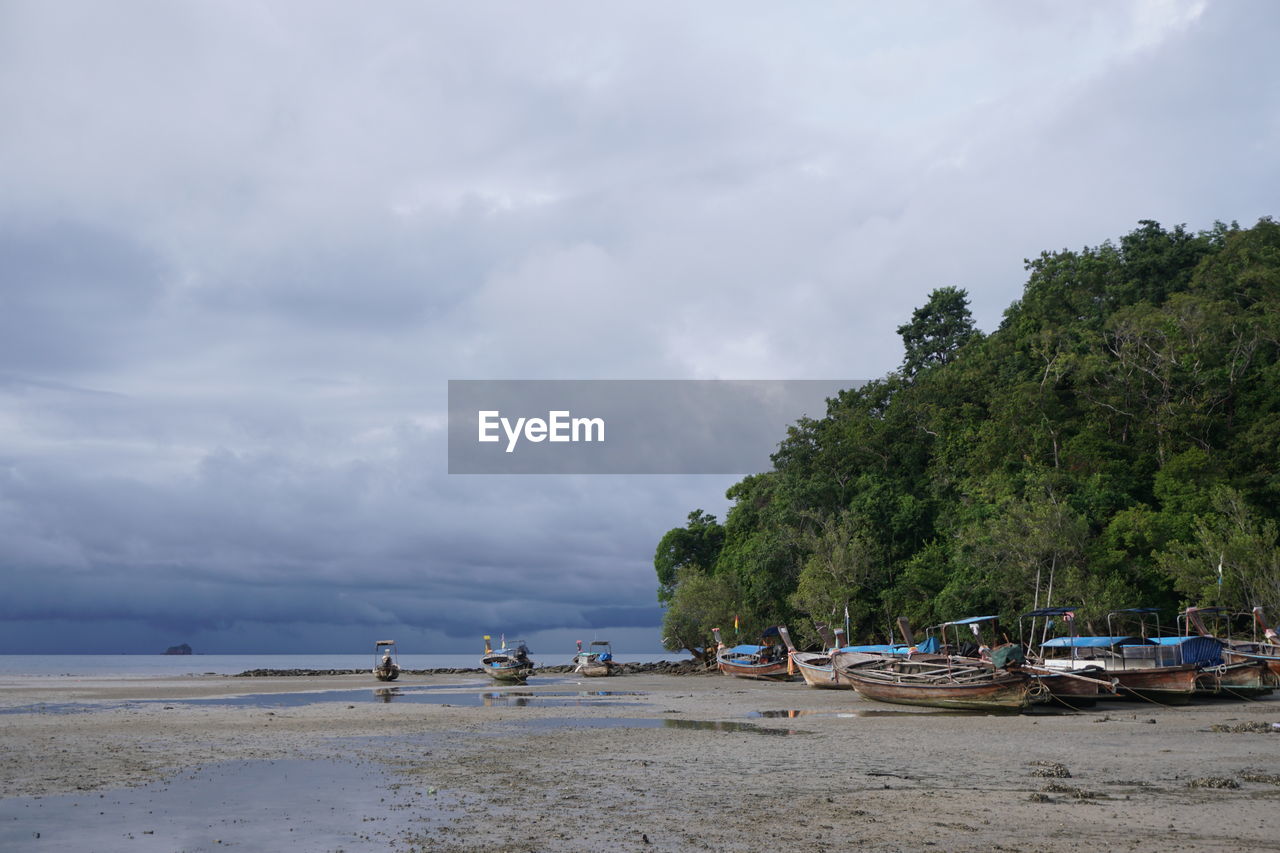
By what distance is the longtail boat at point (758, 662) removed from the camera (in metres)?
60.8

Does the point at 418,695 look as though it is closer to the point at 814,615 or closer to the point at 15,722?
the point at 15,722

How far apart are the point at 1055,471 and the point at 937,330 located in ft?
147

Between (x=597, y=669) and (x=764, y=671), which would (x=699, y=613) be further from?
(x=764, y=671)

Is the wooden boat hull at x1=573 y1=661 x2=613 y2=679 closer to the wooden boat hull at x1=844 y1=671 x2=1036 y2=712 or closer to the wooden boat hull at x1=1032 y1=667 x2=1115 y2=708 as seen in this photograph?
the wooden boat hull at x1=844 y1=671 x2=1036 y2=712

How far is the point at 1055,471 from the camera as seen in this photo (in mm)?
55125

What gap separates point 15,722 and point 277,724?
876 centimetres

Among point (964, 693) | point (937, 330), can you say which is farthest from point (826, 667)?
point (937, 330)

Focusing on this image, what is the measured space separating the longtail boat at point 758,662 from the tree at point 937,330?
38.5 meters

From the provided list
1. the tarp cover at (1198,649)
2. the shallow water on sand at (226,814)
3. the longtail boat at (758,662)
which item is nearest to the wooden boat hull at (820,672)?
the longtail boat at (758,662)

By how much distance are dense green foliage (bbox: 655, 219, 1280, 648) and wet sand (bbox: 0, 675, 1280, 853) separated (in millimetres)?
18967

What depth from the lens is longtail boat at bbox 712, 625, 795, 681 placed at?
200 ft

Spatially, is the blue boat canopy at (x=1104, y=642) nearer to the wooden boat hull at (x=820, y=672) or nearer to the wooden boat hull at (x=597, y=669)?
the wooden boat hull at (x=820, y=672)

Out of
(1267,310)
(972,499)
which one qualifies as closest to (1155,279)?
(1267,310)

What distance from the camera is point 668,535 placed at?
9562 centimetres
